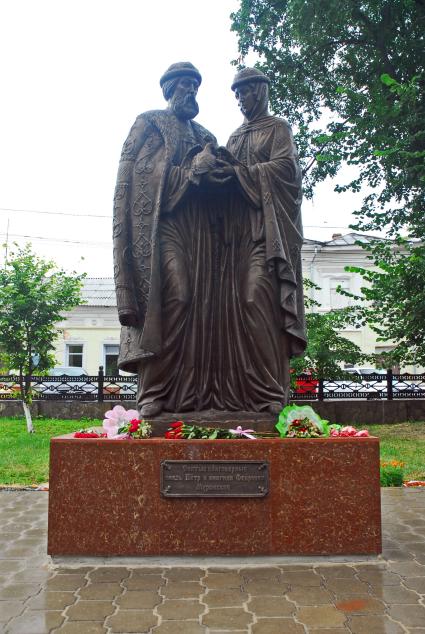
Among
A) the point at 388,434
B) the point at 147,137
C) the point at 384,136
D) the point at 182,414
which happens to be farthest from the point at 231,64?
the point at 182,414

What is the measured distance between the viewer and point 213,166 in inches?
167

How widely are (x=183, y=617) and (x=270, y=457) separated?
1.11 m

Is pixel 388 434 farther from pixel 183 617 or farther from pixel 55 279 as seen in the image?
pixel 183 617

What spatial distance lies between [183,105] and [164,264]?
1.26 meters

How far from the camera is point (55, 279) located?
14500 mm

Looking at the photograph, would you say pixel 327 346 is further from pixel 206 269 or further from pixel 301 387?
pixel 206 269

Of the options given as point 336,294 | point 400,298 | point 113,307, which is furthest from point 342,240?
point 400,298

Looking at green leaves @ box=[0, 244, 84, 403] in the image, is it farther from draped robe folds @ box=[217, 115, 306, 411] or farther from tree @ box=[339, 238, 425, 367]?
draped robe folds @ box=[217, 115, 306, 411]

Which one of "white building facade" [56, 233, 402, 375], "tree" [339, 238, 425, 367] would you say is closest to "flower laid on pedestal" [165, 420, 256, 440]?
"tree" [339, 238, 425, 367]

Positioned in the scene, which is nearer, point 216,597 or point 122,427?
point 216,597

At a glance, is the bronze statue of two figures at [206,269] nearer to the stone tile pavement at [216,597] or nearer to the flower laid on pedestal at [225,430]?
the flower laid on pedestal at [225,430]

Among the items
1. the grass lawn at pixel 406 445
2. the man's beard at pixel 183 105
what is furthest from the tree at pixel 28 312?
the man's beard at pixel 183 105

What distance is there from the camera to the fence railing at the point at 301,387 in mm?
14305

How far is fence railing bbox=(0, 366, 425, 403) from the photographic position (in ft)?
46.9
